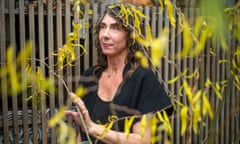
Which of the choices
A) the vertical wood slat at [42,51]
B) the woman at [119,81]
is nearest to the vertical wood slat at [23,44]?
→ the vertical wood slat at [42,51]

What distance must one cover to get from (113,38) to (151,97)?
0.28 meters

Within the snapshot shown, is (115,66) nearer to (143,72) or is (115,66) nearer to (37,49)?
(143,72)

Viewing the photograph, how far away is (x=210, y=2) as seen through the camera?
1.64 feet

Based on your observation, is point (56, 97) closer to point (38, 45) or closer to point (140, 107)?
point (38, 45)

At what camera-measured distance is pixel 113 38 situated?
1.49m

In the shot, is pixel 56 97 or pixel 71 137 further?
pixel 56 97

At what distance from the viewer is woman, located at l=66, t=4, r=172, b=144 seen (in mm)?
1418

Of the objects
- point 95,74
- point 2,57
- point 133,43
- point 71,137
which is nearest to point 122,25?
point 133,43

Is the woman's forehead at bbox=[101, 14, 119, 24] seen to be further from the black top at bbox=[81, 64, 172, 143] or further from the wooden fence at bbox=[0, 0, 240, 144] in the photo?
the wooden fence at bbox=[0, 0, 240, 144]

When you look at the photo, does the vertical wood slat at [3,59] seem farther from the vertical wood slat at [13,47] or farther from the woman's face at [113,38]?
the woman's face at [113,38]

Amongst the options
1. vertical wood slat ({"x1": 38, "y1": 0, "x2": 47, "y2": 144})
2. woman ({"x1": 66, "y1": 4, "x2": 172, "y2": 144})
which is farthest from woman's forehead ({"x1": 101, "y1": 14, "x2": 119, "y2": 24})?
vertical wood slat ({"x1": 38, "y1": 0, "x2": 47, "y2": 144})

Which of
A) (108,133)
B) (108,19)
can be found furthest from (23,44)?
(108,133)

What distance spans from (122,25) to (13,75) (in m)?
0.95

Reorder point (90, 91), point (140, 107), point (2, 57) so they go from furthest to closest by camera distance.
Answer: point (2, 57) < point (90, 91) < point (140, 107)
